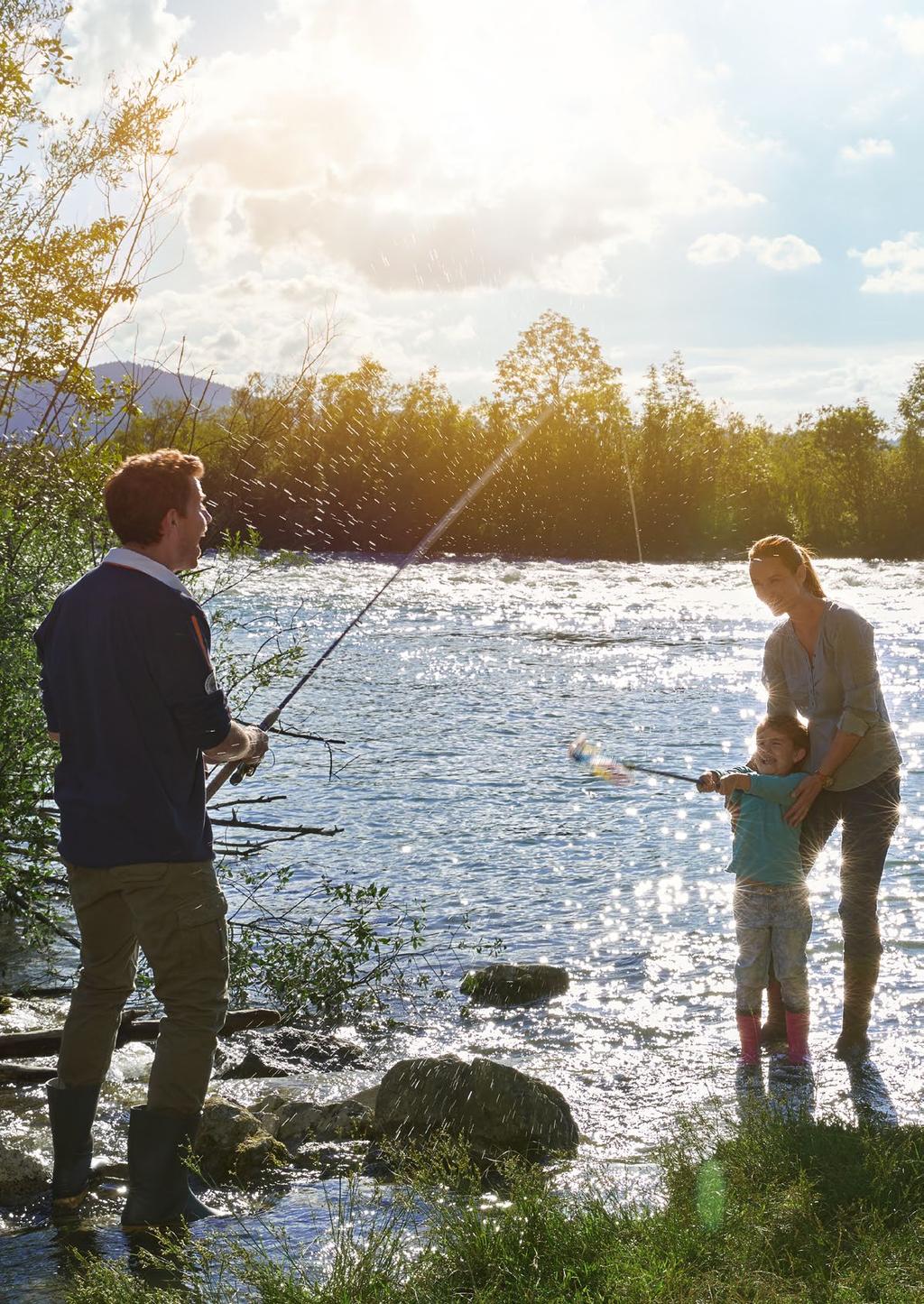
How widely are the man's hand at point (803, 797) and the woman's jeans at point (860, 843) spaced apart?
0.14m

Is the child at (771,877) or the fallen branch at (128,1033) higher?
the child at (771,877)

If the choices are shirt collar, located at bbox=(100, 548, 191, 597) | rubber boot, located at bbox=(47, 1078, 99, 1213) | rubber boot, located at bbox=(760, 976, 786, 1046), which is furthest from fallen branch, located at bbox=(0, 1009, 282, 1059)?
rubber boot, located at bbox=(760, 976, 786, 1046)

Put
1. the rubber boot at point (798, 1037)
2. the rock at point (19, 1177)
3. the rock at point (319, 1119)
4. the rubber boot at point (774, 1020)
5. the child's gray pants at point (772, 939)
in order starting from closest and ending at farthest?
the rock at point (19, 1177), the rock at point (319, 1119), the child's gray pants at point (772, 939), the rubber boot at point (798, 1037), the rubber boot at point (774, 1020)

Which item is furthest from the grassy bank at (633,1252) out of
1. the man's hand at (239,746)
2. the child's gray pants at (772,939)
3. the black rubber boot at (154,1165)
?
the child's gray pants at (772,939)

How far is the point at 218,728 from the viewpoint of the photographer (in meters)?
3.83

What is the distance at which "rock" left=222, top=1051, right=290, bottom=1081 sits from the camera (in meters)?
5.98

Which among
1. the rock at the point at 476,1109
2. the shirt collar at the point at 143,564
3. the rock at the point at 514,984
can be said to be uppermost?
the shirt collar at the point at 143,564

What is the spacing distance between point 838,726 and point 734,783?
1.76ft

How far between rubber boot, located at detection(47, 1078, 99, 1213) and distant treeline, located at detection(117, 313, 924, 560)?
3190cm

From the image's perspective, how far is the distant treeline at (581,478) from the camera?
46.2 m

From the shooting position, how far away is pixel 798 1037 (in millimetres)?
6090

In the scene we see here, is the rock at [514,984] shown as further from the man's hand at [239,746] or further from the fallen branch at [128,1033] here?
the man's hand at [239,746]

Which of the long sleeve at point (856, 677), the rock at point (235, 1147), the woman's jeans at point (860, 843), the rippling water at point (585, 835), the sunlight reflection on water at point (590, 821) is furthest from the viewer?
the sunlight reflection on water at point (590, 821)

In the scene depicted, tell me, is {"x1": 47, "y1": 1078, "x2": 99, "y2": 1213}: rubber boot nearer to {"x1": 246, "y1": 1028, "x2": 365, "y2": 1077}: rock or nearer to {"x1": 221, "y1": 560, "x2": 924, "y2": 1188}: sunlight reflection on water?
{"x1": 221, "y1": 560, "x2": 924, "y2": 1188}: sunlight reflection on water
